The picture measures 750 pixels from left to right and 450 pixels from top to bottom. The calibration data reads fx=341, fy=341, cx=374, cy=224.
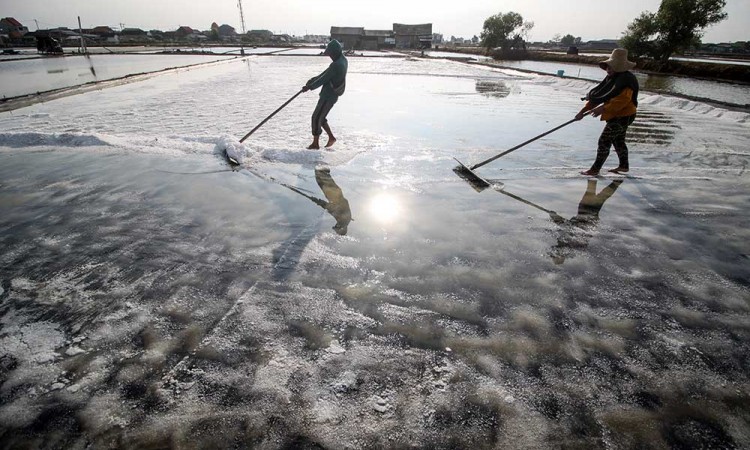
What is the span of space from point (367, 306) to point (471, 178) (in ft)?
10.8

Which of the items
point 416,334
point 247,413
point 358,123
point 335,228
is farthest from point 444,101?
point 247,413

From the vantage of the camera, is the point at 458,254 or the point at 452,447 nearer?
the point at 452,447

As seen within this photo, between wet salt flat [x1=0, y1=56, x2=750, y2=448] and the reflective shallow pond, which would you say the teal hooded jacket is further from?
the reflective shallow pond

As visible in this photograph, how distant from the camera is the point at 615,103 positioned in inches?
201

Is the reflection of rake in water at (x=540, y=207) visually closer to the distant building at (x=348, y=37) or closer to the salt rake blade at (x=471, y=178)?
the salt rake blade at (x=471, y=178)

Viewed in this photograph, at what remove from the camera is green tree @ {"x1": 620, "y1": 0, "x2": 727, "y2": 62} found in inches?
1195

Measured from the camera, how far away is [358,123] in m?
8.62

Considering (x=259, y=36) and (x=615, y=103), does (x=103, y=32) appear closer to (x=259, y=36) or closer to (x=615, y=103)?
(x=259, y=36)

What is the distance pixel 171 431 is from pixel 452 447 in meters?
1.30

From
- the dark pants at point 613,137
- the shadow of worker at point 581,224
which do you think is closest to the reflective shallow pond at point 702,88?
the dark pants at point 613,137

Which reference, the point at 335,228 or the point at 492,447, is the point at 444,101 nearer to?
the point at 335,228

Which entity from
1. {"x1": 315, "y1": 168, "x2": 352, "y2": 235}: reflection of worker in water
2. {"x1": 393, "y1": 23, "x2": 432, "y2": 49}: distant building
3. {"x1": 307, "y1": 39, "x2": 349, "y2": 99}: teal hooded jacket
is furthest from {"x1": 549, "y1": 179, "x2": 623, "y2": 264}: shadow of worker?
{"x1": 393, "y1": 23, "x2": 432, "y2": 49}: distant building

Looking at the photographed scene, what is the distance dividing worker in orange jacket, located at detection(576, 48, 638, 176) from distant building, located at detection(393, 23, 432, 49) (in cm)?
7558

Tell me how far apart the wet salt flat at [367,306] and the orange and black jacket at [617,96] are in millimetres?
1024
